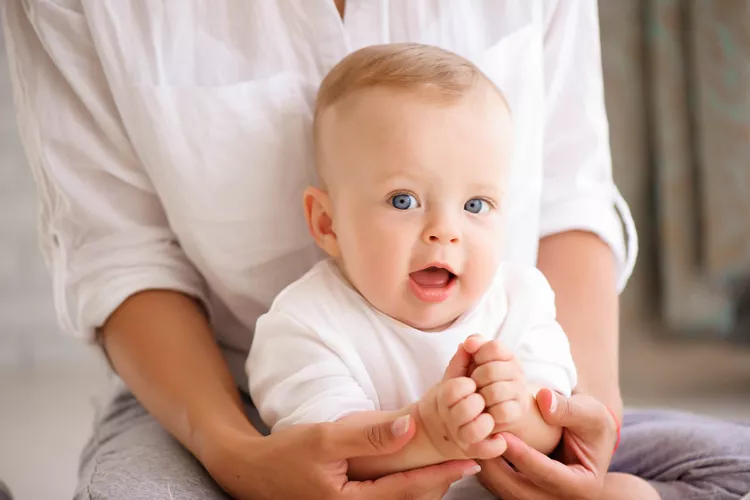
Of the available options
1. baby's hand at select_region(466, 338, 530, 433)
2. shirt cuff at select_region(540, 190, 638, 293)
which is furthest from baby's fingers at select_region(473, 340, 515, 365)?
shirt cuff at select_region(540, 190, 638, 293)

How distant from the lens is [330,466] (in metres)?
0.81

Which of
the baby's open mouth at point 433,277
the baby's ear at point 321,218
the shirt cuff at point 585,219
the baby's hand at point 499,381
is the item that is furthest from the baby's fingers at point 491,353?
the shirt cuff at point 585,219

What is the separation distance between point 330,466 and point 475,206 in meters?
0.28

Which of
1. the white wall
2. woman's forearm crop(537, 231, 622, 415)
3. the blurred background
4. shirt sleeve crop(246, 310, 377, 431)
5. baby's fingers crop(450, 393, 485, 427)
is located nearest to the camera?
baby's fingers crop(450, 393, 485, 427)

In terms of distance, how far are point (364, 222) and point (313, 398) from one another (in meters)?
0.17

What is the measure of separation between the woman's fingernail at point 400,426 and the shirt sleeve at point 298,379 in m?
0.08

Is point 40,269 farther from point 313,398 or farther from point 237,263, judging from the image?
point 313,398


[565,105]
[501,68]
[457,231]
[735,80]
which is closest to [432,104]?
[457,231]

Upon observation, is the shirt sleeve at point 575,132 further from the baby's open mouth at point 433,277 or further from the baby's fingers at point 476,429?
the baby's fingers at point 476,429

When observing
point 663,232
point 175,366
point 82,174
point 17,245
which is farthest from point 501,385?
point 17,245

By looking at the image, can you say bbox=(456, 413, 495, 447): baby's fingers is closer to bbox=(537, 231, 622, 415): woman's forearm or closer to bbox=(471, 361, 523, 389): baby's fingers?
bbox=(471, 361, 523, 389): baby's fingers

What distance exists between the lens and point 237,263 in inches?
40.4

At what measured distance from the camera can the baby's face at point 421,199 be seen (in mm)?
846

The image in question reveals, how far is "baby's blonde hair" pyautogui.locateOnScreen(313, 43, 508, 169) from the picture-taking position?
33.9 inches
